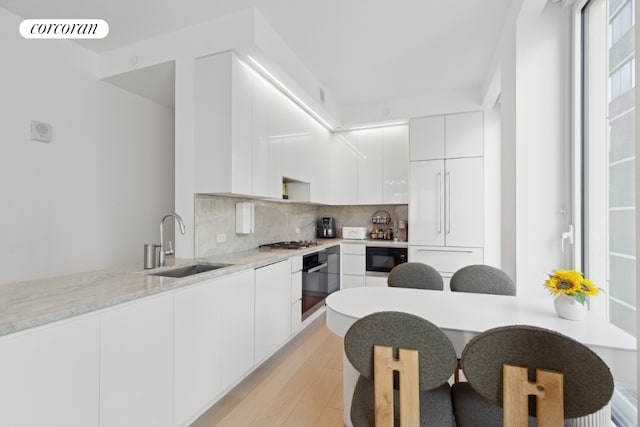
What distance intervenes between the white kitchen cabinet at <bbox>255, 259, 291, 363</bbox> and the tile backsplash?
546mm

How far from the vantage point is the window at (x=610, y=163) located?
1.43 meters

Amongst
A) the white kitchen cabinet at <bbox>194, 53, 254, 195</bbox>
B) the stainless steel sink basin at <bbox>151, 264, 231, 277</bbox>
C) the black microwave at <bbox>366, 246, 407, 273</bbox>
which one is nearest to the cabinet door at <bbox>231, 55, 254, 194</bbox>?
the white kitchen cabinet at <bbox>194, 53, 254, 195</bbox>

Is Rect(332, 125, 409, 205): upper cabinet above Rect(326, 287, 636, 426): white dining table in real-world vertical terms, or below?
above

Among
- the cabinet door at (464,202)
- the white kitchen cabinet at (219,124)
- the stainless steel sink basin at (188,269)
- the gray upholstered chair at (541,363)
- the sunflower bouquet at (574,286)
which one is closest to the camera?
the gray upholstered chair at (541,363)

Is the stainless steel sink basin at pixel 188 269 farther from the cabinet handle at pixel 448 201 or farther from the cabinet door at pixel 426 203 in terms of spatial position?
the cabinet handle at pixel 448 201

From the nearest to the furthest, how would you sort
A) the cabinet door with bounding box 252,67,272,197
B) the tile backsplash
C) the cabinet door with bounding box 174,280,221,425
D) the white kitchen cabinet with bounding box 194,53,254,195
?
the cabinet door with bounding box 174,280,221,425
the white kitchen cabinet with bounding box 194,53,254,195
the tile backsplash
the cabinet door with bounding box 252,67,272,197

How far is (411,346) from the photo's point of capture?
103 centimetres

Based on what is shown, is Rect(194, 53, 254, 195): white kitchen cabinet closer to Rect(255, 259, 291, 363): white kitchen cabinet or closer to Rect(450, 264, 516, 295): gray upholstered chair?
Rect(255, 259, 291, 363): white kitchen cabinet

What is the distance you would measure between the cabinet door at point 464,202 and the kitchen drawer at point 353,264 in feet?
3.75

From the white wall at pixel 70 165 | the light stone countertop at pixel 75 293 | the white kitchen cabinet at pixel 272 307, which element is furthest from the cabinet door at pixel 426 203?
the white wall at pixel 70 165

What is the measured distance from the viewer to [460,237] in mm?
3717

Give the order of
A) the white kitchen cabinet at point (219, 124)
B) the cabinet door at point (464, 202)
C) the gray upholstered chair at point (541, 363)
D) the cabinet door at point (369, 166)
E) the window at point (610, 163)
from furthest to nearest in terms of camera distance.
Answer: the cabinet door at point (369, 166), the cabinet door at point (464, 202), the white kitchen cabinet at point (219, 124), the window at point (610, 163), the gray upholstered chair at point (541, 363)

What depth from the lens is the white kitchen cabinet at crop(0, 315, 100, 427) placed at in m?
1.00

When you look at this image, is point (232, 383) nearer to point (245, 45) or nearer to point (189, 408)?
point (189, 408)
